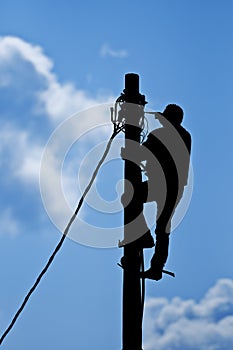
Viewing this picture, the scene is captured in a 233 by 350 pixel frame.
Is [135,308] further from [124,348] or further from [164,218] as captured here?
[164,218]

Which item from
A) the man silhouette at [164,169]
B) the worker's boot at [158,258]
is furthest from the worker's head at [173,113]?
the worker's boot at [158,258]

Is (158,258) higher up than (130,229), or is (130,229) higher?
(130,229)

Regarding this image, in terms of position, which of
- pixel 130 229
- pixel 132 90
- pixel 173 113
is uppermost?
pixel 132 90

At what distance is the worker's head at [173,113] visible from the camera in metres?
7.07

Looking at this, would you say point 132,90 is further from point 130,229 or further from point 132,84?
point 130,229

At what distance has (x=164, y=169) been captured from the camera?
7.06 m

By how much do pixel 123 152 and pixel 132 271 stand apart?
1330 millimetres

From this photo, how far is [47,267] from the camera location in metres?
7.50

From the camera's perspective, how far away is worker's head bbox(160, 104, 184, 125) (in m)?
7.07

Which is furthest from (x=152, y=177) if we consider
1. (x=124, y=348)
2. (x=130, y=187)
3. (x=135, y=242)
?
(x=124, y=348)

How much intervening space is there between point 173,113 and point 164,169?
0.66 m

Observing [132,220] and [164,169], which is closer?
[132,220]

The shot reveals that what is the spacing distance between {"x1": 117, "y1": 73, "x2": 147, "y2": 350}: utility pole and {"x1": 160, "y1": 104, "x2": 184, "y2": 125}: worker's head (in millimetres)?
286

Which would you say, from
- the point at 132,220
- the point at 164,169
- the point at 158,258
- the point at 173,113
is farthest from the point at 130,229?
the point at 173,113
